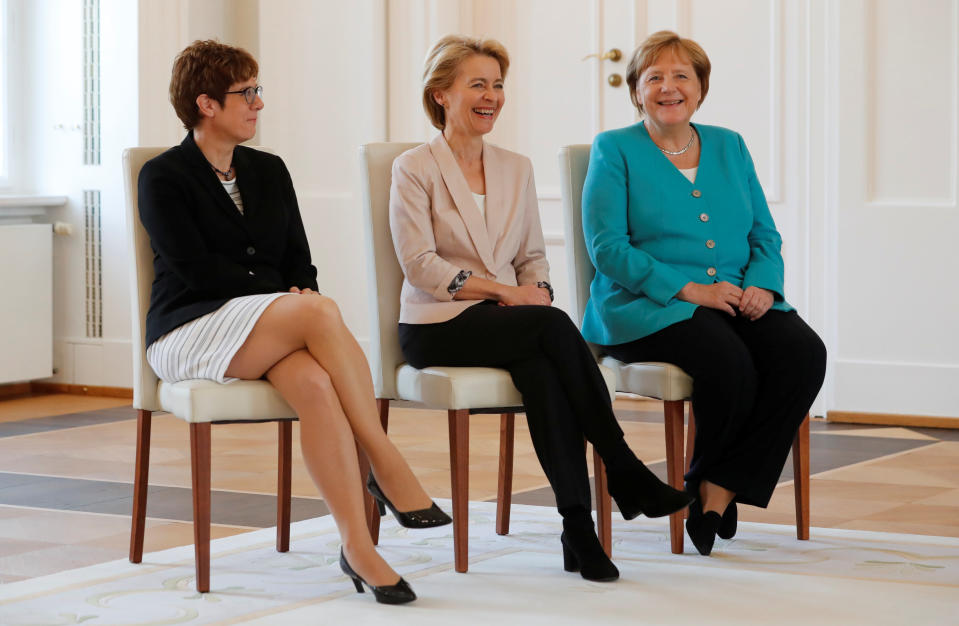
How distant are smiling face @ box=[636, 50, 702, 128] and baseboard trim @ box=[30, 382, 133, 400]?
317 centimetres

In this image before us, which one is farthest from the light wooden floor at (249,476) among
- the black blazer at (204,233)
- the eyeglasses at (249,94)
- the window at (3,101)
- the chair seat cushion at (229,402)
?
the window at (3,101)

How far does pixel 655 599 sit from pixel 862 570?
1.66 feet

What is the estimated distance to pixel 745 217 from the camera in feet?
10.2

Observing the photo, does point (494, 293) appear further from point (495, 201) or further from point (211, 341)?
point (211, 341)

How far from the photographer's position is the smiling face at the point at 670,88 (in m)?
3.05

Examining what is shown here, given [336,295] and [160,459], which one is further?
[336,295]

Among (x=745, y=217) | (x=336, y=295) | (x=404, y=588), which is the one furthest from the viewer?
(x=336, y=295)

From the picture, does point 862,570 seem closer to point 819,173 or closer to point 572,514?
point 572,514

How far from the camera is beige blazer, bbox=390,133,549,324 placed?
2855 mm

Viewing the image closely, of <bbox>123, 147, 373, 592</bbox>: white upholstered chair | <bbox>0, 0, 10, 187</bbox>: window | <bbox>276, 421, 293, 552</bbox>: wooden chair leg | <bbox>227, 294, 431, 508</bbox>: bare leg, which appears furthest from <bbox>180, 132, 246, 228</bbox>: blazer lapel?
<bbox>0, 0, 10, 187</bbox>: window

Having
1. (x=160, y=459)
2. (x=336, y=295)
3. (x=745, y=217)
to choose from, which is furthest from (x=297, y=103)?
(x=745, y=217)

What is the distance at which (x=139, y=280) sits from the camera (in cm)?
279

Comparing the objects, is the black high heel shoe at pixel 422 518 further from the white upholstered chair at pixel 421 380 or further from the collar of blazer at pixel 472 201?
the collar of blazer at pixel 472 201

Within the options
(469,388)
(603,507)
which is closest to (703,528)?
(603,507)
